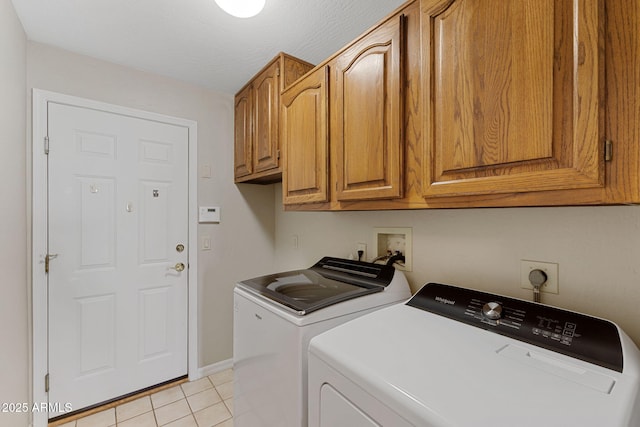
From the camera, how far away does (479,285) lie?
116 cm

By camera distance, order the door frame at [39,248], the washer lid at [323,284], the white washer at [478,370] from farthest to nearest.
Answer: the door frame at [39,248] → the washer lid at [323,284] → the white washer at [478,370]

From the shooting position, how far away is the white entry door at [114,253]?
5.77 feet

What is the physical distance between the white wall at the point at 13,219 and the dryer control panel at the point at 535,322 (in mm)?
1865

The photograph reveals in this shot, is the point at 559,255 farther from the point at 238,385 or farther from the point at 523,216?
the point at 238,385

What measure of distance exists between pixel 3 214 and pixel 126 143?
34.0 inches

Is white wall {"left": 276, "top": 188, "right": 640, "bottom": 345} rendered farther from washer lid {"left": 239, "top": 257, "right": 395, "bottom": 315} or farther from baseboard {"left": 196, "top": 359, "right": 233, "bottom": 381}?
baseboard {"left": 196, "top": 359, "right": 233, "bottom": 381}

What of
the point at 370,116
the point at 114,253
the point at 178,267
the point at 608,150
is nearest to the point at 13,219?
the point at 114,253

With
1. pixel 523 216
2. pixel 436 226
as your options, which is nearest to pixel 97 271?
pixel 436 226

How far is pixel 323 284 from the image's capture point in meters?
1.40

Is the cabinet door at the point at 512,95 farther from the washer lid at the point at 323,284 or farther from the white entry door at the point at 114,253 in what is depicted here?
the white entry door at the point at 114,253

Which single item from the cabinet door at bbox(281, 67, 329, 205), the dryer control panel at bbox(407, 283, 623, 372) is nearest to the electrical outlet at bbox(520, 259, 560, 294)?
the dryer control panel at bbox(407, 283, 623, 372)

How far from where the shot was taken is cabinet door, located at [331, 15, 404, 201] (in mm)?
1059

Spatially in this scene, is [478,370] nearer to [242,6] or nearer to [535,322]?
[535,322]

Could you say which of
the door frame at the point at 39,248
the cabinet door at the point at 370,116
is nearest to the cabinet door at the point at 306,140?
the cabinet door at the point at 370,116
